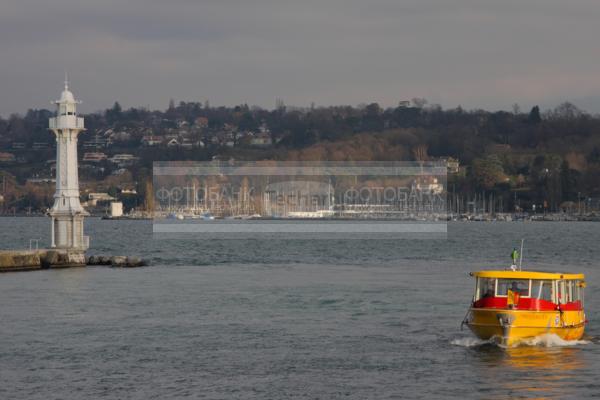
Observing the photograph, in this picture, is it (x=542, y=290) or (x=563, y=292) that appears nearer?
(x=542, y=290)

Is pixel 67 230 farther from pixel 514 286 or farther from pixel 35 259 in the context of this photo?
pixel 514 286

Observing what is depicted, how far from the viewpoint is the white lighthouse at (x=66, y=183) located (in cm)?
6069

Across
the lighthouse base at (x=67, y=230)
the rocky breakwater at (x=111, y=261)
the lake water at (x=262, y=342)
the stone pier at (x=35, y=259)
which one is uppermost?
the lighthouse base at (x=67, y=230)

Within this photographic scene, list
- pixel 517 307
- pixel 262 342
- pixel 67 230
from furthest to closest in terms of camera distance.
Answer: pixel 67 230 → pixel 262 342 → pixel 517 307

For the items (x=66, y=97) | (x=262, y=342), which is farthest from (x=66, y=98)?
(x=262, y=342)

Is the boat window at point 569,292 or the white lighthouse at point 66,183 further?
the white lighthouse at point 66,183

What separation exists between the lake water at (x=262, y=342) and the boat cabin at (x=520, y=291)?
127 centimetres

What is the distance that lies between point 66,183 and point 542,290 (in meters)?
33.6

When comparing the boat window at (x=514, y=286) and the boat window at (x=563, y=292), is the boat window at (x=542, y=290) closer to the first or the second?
the boat window at (x=514, y=286)

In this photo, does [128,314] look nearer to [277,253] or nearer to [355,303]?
[355,303]

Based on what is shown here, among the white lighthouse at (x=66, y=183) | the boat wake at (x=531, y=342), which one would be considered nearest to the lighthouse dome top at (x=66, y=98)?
the white lighthouse at (x=66, y=183)

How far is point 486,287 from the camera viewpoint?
34.2 metres

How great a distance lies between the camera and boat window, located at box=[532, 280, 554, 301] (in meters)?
33.9

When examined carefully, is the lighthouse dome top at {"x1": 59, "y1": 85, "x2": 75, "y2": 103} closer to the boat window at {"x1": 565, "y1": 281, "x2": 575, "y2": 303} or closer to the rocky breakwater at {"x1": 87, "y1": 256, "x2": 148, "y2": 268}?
the rocky breakwater at {"x1": 87, "y1": 256, "x2": 148, "y2": 268}
